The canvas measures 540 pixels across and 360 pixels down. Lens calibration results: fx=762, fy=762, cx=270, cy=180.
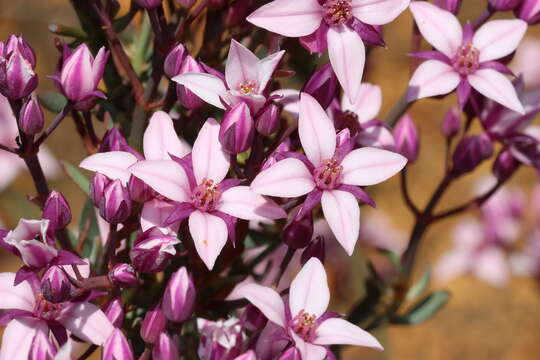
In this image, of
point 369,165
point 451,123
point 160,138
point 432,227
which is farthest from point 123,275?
point 432,227

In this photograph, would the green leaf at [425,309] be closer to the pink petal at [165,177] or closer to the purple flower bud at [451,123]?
the purple flower bud at [451,123]

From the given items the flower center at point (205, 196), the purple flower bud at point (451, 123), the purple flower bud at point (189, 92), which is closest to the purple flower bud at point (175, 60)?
the purple flower bud at point (189, 92)

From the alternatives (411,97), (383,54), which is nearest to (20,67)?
(411,97)

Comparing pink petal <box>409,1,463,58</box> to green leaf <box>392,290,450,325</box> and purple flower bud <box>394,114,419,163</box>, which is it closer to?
purple flower bud <box>394,114,419,163</box>

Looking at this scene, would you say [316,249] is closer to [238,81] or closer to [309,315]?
[309,315]

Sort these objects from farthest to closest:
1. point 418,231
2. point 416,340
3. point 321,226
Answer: point 416,340
point 321,226
point 418,231

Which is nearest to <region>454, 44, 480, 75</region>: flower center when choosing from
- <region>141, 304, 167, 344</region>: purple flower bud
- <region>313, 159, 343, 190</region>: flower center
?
<region>313, 159, 343, 190</region>: flower center

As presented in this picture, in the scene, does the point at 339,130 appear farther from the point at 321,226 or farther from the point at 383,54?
the point at 383,54
